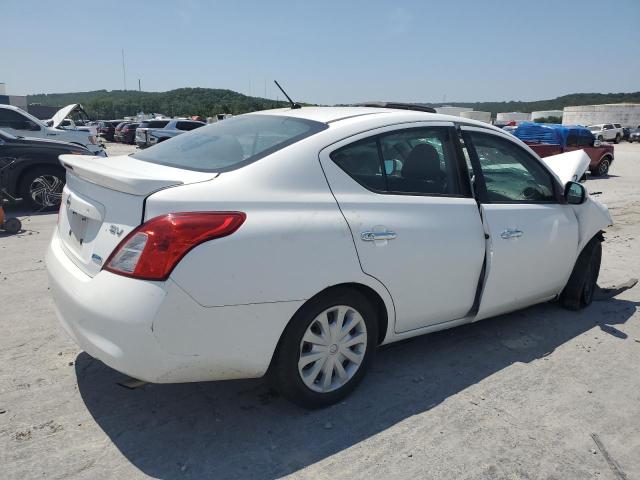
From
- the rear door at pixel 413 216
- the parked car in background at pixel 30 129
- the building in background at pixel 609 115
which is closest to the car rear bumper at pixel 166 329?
the rear door at pixel 413 216

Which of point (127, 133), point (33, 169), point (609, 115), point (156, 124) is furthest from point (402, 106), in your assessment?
point (609, 115)

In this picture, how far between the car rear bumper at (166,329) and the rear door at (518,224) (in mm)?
1682

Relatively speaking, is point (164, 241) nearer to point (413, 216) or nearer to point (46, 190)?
point (413, 216)

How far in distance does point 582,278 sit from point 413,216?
2275 mm

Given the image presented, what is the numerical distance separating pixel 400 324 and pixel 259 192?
125 centimetres

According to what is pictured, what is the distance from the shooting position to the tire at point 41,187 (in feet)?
28.7

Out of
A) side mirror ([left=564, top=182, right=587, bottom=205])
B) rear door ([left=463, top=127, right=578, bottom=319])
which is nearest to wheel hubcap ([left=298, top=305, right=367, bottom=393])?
rear door ([left=463, top=127, right=578, bottom=319])

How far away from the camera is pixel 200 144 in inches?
132

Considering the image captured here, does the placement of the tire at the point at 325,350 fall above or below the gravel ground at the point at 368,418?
above

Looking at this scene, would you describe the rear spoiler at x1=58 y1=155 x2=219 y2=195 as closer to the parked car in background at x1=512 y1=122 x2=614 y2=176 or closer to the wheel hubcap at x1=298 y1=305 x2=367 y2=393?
the wheel hubcap at x1=298 y1=305 x2=367 y2=393

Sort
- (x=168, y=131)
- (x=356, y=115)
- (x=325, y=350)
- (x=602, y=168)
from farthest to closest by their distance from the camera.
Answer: (x=168, y=131)
(x=602, y=168)
(x=356, y=115)
(x=325, y=350)

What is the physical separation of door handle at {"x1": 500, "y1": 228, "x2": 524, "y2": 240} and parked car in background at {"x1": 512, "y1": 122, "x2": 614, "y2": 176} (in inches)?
505

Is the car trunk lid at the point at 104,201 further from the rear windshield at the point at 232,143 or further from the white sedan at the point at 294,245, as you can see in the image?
the rear windshield at the point at 232,143

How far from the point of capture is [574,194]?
4184 mm
